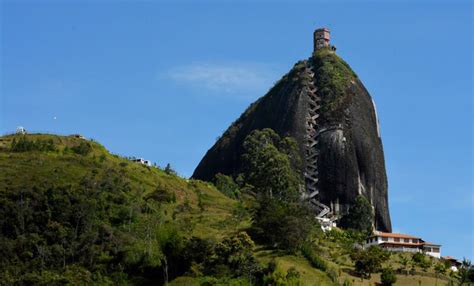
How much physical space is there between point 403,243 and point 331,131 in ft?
91.3

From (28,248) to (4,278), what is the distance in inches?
227

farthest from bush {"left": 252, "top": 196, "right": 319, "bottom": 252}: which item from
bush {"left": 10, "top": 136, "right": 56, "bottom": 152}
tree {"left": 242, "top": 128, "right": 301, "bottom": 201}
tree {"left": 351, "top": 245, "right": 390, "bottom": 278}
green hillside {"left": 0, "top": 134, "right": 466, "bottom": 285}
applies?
bush {"left": 10, "top": 136, "right": 56, "bottom": 152}

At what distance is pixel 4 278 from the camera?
3221 inches

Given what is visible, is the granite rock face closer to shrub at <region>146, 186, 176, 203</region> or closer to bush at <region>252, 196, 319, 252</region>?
shrub at <region>146, 186, 176, 203</region>

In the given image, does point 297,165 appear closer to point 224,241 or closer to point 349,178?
point 349,178

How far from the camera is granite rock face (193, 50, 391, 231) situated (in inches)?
5143

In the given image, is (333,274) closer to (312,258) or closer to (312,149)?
(312,258)

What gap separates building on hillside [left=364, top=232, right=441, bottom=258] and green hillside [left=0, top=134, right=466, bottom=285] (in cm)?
258

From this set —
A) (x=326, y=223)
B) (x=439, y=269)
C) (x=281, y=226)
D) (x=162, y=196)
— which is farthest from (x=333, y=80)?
(x=281, y=226)

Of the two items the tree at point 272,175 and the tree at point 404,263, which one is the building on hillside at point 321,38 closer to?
the tree at point 272,175

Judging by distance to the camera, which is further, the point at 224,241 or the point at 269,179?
the point at 269,179

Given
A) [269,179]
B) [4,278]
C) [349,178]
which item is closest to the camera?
[4,278]

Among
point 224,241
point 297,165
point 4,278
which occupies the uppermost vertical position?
point 297,165

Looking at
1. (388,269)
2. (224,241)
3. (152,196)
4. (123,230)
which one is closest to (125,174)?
(152,196)
